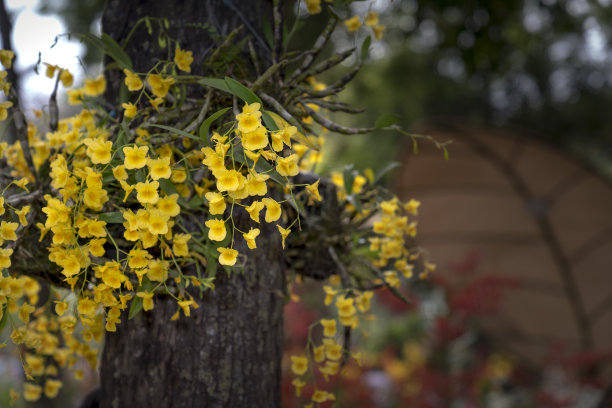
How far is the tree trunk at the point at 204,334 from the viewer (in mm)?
918

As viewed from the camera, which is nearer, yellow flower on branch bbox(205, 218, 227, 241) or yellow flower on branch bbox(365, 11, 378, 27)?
yellow flower on branch bbox(205, 218, 227, 241)

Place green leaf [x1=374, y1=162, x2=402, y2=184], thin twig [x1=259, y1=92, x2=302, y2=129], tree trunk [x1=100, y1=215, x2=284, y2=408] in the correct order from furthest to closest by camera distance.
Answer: green leaf [x1=374, y1=162, x2=402, y2=184], tree trunk [x1=100, y1=215, x2=284, y2=408], thin twig [x1=259, y1=92, x2=302, y2=129]

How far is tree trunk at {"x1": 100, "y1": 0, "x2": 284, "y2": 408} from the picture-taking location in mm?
918

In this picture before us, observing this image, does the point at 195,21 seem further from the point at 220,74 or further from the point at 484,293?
the point at 484,293

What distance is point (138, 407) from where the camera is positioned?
3.06ft

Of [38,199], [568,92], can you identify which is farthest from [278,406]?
[568,92]

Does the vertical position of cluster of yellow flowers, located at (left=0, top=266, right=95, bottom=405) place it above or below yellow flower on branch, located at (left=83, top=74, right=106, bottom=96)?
below

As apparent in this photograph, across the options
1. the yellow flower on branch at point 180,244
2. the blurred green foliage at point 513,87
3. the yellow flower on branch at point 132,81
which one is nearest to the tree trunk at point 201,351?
the yellow flower on branch at point 180,244

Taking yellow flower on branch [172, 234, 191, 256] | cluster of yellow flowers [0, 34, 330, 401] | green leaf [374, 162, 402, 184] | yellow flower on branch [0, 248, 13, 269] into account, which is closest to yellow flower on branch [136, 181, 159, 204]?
cluster of yellow flowers [0, 34, 330, 401]

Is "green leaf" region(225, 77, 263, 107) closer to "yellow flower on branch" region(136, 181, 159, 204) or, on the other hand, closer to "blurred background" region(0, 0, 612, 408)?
"yellow flower on branch" region(136, 181, 159, 204)

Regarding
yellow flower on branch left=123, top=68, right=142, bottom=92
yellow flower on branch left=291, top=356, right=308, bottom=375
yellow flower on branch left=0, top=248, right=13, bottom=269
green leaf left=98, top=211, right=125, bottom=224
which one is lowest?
yellow flower on branch left=291, top=356, right=308, bottom=375

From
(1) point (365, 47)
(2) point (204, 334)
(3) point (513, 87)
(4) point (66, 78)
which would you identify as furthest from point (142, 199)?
(3) point (513, 87)

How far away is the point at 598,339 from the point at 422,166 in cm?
216

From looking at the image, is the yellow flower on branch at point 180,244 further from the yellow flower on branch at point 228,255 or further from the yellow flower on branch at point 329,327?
the yellow flower on branch at point 329,327
